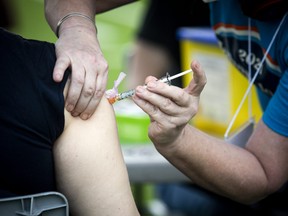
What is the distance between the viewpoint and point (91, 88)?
144 cm

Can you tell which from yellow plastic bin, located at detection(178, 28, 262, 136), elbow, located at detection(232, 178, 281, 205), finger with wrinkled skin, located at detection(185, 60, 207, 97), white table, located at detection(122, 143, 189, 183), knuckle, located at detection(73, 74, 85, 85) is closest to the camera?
knuckle, located at detection(73, 74, 85, 85)

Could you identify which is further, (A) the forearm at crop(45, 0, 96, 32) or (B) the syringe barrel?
(A) the forearm at crop(45, 0, 96, 32)

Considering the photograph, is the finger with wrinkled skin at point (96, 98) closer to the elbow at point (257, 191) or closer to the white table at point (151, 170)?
the elbow at point (257, 191)

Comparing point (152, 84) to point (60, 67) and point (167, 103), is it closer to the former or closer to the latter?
point (167, 103)

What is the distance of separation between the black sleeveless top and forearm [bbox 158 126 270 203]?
426mm

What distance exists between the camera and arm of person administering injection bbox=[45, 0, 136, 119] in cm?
140

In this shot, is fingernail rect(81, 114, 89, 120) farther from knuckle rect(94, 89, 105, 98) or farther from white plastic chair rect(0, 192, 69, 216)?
white plastic chair rect(0, 192, 69, 216)

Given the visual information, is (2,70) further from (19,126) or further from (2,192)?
(2,192)

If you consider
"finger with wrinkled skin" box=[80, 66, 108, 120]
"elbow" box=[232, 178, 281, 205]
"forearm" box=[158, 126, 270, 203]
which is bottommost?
"elbow" box=[232, 178, 281, 205]

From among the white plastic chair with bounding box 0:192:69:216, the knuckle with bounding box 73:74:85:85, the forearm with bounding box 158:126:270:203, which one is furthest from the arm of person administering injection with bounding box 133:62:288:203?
the white plastic chair with bounding box 0:192:69:216

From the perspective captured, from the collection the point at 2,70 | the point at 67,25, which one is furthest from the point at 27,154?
the point at 67,25

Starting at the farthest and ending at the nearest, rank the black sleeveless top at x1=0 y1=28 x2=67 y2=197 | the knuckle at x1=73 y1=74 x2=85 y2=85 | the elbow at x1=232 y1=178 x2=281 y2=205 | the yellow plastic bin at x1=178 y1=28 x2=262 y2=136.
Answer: the yellow plastic bin at x1=178 y1=28 x2=262 y2=136, the elbow at x1=232 y1=178 x2=281 y2=205, the knuckle at x1=73 y1=74 x2=85 y2=85, the black sleeveless top at x1=0 y1=28 x2=67 y2=197

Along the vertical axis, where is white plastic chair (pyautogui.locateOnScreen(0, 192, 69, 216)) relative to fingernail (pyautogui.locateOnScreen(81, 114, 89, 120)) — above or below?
below

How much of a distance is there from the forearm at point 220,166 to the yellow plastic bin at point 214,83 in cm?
85
